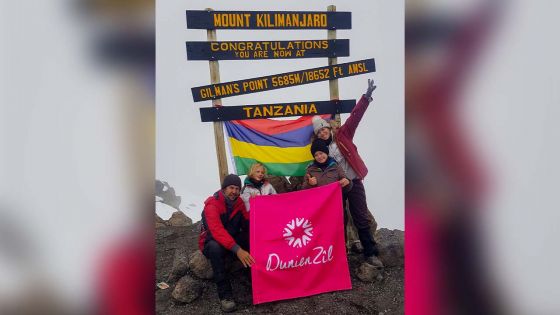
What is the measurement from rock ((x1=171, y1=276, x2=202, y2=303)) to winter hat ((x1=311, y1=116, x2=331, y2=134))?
1432 millimetres

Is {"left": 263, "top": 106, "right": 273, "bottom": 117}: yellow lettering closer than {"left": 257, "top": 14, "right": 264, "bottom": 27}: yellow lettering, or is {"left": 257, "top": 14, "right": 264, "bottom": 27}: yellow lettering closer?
{"left": 257, "top": 14, "right": 264, "bottom": 27}: yellow lettering

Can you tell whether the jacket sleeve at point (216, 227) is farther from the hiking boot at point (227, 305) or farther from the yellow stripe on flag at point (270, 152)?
the yellow stripe on flag at point (270, 152)

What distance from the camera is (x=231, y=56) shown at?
2672 mm

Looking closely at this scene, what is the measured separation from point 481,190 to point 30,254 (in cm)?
186

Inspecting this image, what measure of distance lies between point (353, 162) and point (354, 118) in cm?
33

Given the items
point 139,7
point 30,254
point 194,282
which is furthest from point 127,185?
point 194,282

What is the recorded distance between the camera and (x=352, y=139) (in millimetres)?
2760

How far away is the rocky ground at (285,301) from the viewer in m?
2.50

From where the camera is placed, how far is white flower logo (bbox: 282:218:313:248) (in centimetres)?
253

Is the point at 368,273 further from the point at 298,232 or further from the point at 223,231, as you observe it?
the point at 223,231

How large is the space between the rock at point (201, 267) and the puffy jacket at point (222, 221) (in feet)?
0.88

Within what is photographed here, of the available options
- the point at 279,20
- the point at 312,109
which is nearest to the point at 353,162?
the point at 312,109

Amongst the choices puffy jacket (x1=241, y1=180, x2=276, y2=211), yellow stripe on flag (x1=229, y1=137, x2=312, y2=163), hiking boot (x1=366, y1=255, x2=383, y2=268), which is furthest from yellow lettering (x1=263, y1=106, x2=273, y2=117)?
hiking boot (x1=366, y1=255, x2=383, y2=268)

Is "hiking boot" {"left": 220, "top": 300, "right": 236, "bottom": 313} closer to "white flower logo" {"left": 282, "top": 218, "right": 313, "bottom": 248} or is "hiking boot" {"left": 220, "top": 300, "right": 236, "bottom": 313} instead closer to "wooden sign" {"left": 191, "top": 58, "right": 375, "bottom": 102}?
"white flower logo" {"left": 282, "top": 218, "right": 313, "bottom": 248}
